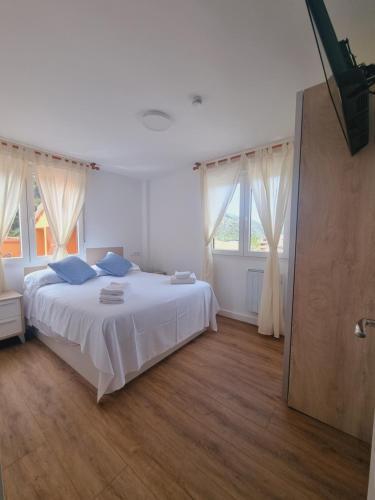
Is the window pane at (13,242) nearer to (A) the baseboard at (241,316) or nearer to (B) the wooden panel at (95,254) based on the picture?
(B) the wooden panel at (95,254)

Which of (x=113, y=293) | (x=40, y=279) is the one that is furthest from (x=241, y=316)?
(x=40, y=279)

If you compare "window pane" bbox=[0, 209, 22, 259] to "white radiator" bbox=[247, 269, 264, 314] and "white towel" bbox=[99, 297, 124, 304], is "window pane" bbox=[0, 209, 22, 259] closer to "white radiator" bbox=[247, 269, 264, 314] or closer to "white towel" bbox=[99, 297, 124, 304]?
"white towel" bbox=[99, 297, 124, 304]

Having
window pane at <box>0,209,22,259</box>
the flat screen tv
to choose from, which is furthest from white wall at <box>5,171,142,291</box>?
the flat screen tv

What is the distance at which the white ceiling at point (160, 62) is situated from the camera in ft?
3.84

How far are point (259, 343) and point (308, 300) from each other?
4.51 feet

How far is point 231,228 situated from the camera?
3328 mm

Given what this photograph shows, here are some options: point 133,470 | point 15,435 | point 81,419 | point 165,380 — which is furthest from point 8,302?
point 133,470

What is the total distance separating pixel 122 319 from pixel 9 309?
170cm

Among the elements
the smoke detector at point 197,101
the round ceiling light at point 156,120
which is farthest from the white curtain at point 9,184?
the smoke detector at point 197,101

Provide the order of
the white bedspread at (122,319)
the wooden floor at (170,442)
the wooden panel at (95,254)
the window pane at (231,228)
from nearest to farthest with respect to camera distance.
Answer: the wooden floor at (170,442) < the white bedspread at (122,319) < the window pane at (231,228) < the wooden panel at (95,254)

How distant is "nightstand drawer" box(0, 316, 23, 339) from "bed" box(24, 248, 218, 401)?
0.42 feet

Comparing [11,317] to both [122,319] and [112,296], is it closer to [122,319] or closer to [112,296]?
[112,296]

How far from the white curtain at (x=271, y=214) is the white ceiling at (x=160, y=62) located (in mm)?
401

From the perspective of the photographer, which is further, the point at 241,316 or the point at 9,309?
the point at 241,316
